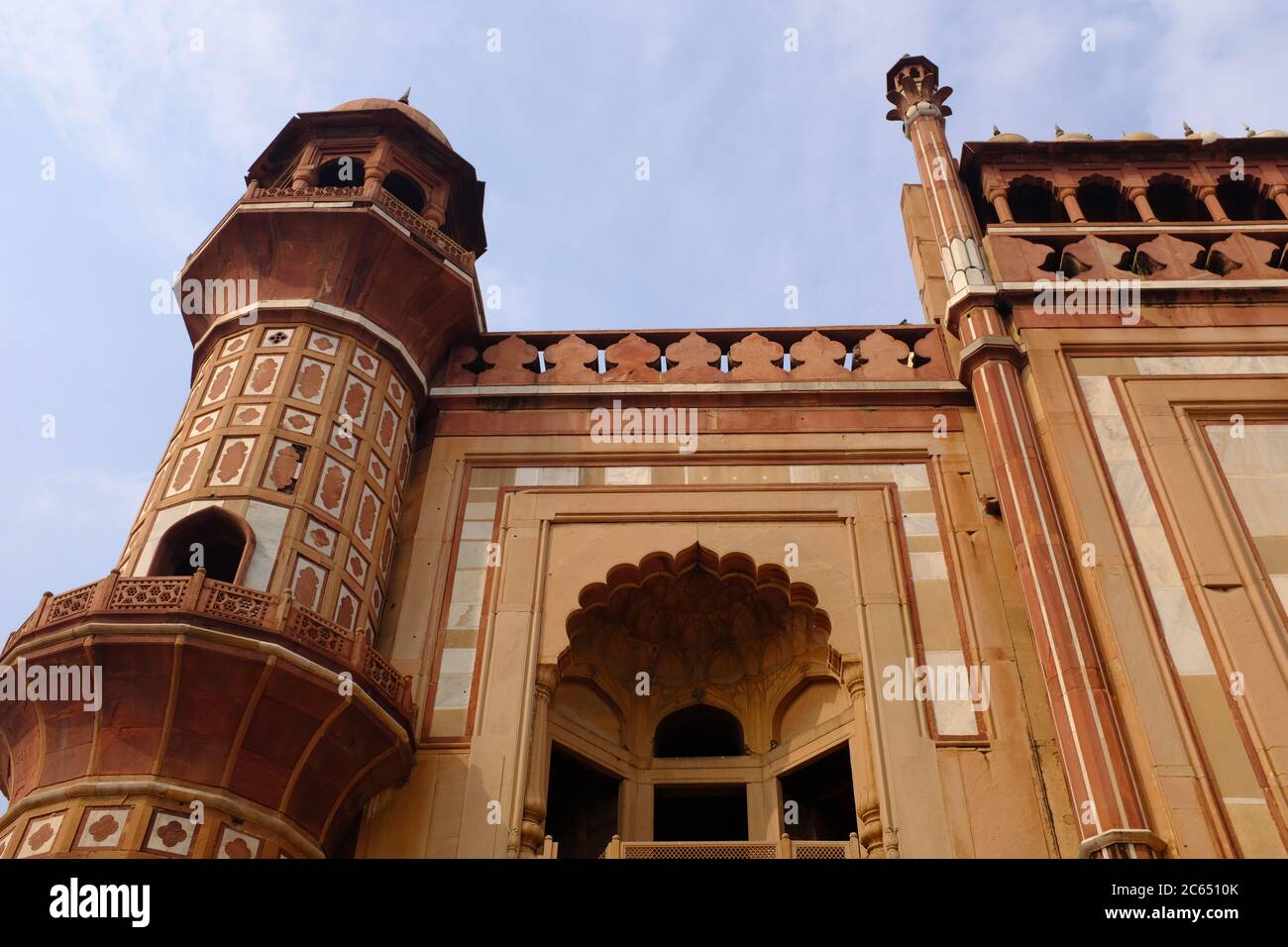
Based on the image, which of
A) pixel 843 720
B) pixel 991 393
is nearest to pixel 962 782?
pixel 843 720

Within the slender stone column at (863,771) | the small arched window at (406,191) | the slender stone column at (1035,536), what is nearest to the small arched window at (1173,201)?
the slender stone column at (1035,536)

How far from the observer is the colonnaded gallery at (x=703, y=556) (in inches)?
410

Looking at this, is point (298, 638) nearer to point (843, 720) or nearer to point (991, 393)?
point (843, 720)

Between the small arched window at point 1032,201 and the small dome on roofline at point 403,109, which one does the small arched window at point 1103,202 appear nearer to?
the small arched window at point 1032,201

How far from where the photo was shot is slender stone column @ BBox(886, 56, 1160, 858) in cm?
1016

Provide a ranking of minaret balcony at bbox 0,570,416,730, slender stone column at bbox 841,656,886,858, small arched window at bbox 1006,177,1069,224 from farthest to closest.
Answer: small arched window at bbox 1006,177,1069,224 → slender stone column at bbox 841,656,886,858 → minaret balcony at bbox 0,570,416,730

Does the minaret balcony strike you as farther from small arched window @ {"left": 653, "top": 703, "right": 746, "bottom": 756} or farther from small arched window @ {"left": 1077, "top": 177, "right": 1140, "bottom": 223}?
small arched window @ {"left": 1077, "top": 177, "right": 1140, "bottom": 223}

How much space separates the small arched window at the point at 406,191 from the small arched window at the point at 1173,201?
864 cm

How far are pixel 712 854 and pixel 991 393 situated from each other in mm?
5290

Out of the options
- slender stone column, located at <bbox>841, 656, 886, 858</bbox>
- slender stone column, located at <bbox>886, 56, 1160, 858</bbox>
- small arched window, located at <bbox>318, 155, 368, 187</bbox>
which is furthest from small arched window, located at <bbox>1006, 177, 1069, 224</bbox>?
small arched window, located at <bbox>318, 155, 368, 187</bbox>

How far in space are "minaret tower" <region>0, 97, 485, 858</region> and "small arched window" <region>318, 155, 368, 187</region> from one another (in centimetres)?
3

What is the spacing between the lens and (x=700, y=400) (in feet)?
48.5

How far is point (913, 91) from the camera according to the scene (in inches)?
703

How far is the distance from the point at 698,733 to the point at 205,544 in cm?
515
